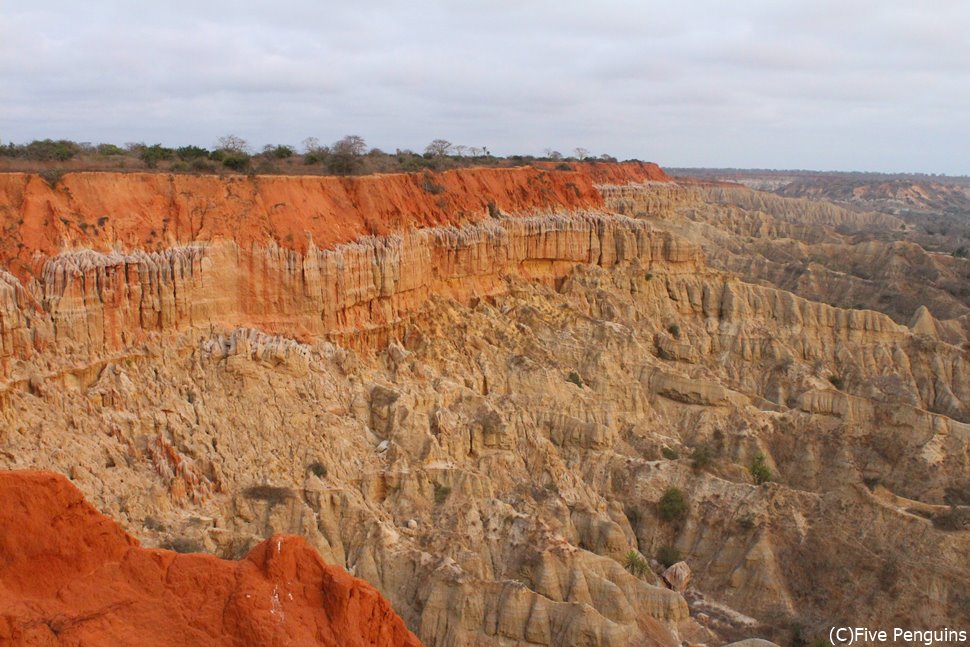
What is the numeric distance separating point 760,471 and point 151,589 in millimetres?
25694

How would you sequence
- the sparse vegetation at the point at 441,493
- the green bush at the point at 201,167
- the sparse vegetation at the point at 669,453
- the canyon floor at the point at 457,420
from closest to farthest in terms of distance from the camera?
the canyon floor at the point at 457,420 < the sparse vegetation at the point at 441,493 < the green bush at the point at 201,167 < the sparse vegetation at the point at 669,453

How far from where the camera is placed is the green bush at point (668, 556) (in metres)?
30.9

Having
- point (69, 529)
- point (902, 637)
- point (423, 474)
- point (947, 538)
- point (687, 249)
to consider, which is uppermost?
point (687, 249)

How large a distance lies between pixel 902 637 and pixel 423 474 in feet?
55.0

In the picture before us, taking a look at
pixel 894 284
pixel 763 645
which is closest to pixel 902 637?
pixel 763 645

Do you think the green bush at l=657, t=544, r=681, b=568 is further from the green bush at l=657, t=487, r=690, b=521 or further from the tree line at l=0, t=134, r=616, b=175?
the tree line at l=0, t=134, r=616, b=175

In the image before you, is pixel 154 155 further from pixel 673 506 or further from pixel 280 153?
pixel 673 506

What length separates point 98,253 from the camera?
26875mm

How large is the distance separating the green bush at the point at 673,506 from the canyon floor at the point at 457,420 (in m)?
0.10

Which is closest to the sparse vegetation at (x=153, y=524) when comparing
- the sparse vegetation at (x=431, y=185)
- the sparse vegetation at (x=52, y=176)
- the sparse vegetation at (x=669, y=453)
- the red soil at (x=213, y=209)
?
the red soil at (x=213, y=209)

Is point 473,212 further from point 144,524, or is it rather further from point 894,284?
point 894,284

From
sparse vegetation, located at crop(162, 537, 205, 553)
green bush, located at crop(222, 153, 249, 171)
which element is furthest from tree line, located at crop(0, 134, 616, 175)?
sparse vegetation, located at crop(162, 537, 205, 553)

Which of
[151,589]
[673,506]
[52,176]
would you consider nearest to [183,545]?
[151,589]

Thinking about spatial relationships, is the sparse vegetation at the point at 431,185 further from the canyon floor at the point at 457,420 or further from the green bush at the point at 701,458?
the green bush at the point at 701,458
